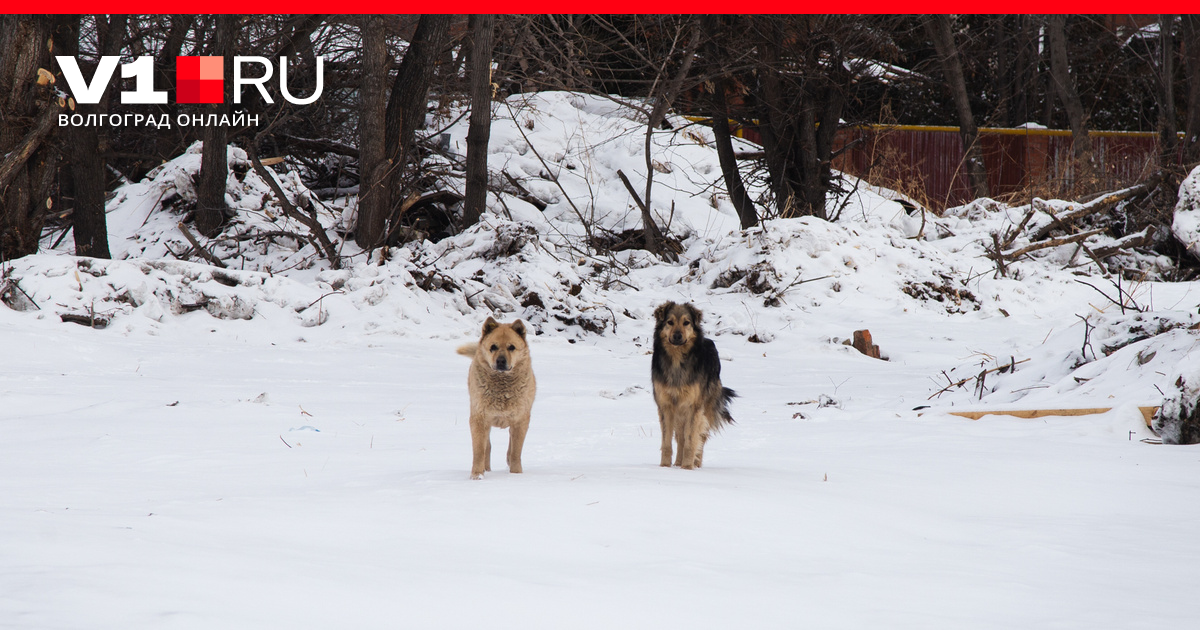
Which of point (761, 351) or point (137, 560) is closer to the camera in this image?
point (137, 560)

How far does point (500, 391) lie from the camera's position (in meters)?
4.98

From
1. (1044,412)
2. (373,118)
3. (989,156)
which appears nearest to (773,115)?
(373,118)

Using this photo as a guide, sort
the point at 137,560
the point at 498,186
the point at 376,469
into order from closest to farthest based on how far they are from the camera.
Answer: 1. the point at 137,560
2. the point at 376,469
3. the point at 498,186

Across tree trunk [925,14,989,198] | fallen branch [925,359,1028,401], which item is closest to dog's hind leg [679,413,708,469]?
fallen branch [925,359,1028,401]

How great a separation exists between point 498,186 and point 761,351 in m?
9.04

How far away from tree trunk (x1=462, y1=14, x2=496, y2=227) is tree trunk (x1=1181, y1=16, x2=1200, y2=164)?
13.9m

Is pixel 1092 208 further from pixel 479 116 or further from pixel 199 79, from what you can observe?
pixel 199 79

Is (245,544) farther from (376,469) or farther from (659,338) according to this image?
(659,338)

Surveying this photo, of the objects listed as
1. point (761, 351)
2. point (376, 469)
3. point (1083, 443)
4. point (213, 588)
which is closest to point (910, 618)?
point (213, 588)

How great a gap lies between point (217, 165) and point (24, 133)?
10.9ft

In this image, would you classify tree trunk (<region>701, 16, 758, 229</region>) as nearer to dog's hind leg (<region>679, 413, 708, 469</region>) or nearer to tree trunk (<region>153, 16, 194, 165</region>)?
tree trunk (<region>153, 16, 194, 165</region>)

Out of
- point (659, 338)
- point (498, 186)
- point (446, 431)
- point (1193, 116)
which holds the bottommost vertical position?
point (446, 431)

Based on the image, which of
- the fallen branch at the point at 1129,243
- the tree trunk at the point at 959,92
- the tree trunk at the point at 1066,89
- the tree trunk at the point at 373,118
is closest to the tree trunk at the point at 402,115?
the tree trunk at the point at 373,118

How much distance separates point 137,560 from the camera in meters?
2.83
